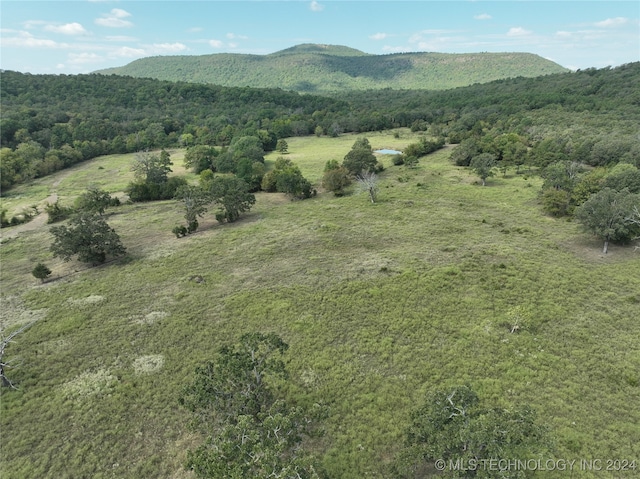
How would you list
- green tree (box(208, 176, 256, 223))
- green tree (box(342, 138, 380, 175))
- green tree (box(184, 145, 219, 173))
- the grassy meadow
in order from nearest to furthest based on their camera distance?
the grassy meadow < green tree (box(208, 176, 256, 223)) < green tree (box(342, 138, 380, 175)) < green tree (box(184, 145, 219, 173))

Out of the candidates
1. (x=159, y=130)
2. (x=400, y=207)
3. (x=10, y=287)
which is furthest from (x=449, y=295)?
(x=159, y=130)

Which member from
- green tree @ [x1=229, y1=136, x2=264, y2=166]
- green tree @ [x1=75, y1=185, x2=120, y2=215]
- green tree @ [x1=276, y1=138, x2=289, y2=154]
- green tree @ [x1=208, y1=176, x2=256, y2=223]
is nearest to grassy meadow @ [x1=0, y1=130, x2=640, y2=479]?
green tree @ [x1=208, y1=176, x2=256, y2=223]

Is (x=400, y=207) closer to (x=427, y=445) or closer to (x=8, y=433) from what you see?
(x=427, y=445)

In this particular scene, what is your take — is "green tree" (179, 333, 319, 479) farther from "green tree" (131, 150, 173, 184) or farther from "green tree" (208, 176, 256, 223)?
"green tree" (131, 150, 173, 184)

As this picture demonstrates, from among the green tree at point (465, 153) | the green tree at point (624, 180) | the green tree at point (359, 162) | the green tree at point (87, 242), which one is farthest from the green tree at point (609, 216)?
the green tree at point (87, 242)

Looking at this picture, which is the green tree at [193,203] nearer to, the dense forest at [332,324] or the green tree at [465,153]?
the dense forest at [332,324]

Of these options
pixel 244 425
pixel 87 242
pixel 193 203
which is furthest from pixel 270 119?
pixel 244 425
